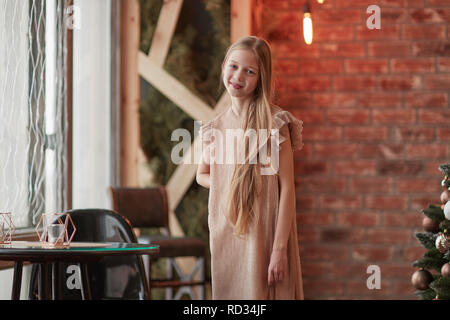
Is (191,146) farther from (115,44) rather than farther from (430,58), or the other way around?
(430,58)

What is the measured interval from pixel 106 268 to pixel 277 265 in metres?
1.13

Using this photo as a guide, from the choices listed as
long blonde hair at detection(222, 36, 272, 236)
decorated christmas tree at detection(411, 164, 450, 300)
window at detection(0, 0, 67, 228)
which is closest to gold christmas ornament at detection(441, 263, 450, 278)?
decorated christmas tree at detection(411, 164, 450, 300)

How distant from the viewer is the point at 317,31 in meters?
4.36

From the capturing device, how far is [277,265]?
172cm

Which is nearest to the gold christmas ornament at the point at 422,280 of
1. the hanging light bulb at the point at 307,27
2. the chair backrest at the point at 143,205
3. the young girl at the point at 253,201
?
the young girl at the point at 253,201

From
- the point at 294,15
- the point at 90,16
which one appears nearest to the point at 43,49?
the point at 90,16

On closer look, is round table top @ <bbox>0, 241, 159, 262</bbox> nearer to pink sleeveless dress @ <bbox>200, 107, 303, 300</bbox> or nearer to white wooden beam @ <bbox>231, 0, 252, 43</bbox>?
pink sleeveless dress @ <bbox>200, 107, 303, 300</bbox>

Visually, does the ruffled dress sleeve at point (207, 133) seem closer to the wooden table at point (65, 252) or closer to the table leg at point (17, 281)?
the wooden table at point (65, 252)

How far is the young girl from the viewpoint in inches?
68.7

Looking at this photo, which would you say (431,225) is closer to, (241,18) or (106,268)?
(106,268)

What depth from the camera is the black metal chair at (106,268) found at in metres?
2.57

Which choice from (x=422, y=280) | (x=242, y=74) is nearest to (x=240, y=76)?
(x=242, y=74)

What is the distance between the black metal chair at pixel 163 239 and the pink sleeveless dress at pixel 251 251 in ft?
6.47
